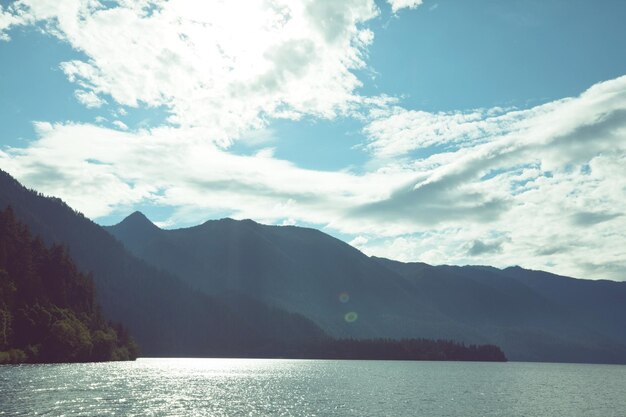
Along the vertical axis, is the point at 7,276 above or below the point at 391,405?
above

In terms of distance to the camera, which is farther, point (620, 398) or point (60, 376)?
point (620, 398)

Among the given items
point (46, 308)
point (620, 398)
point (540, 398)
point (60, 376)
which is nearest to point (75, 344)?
point (46, 308)

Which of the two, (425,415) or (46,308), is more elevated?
(46,308)

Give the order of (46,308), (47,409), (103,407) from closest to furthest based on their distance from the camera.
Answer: (47,409) < (103,407) < (46,308)

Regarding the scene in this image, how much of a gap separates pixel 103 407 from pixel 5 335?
84973 millimetres

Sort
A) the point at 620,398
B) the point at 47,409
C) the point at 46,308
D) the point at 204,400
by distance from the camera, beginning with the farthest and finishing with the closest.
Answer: the point at 46,308 < the point at 620,398 < the point at 204,400 < the point at 47,409

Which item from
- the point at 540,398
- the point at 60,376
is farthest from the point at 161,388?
the point at 540,398

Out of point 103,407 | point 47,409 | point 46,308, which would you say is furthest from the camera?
point 46,308

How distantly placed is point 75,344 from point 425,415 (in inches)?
5479

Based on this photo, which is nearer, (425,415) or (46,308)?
(425,415)

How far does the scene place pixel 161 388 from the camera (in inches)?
5571

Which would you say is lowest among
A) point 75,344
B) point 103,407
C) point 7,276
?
point 103,407

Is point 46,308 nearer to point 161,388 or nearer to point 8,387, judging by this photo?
point 161,388

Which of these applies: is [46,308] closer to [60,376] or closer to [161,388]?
[60,376]
